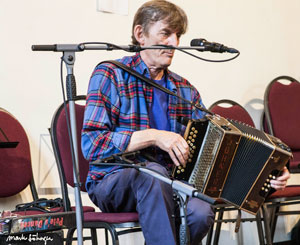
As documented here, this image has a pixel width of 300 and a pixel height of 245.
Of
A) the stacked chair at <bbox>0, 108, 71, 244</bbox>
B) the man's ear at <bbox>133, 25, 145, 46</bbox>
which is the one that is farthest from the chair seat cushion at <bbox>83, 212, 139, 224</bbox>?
the man's ear at <bbox>133, 25, 145, 46</bbox>

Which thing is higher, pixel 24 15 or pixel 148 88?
pixel 24 15

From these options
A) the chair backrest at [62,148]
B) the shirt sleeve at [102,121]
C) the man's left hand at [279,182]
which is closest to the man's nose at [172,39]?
the shirt sleeve at [102,121]

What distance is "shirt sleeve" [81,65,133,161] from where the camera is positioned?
1.91 metres

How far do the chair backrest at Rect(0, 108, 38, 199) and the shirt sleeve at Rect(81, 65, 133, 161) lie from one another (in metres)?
0.54

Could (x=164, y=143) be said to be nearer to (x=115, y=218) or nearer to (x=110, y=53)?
(x=115, y=218)

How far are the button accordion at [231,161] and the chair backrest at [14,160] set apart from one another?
828 millimetres

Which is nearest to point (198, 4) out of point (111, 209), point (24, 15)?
point (24, 15)

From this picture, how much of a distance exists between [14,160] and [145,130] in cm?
77

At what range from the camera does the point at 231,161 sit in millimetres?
2041

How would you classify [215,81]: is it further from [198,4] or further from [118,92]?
[118,92]

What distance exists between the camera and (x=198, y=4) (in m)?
3.33

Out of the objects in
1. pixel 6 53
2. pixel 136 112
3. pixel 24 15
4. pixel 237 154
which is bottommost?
pixel 237 154

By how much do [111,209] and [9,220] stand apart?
1.47 feet

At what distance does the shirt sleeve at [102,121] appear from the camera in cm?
191
